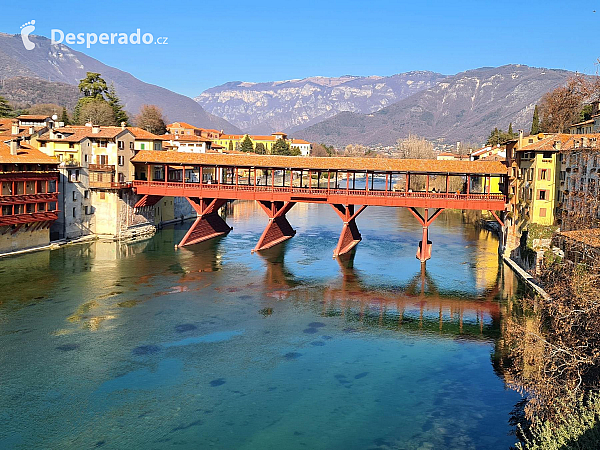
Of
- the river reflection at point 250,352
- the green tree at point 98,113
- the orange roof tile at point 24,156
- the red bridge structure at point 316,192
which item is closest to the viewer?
the river reflection at point 250,352

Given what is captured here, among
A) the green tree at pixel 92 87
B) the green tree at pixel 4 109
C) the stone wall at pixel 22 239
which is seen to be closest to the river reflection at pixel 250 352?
the stone wall at pixel 22 239

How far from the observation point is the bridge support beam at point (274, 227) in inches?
2281

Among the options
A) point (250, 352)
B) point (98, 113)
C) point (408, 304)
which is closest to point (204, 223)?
point (408, 304)

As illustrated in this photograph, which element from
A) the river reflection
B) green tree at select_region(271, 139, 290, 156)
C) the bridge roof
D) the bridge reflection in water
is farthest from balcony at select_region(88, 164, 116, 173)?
green tree at select_region(271, 139, 290, 156)

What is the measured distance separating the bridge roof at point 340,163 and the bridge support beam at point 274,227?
409 cm

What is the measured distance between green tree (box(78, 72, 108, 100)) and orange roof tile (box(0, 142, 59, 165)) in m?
50.4

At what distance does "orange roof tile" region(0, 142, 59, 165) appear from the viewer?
49.0 metres

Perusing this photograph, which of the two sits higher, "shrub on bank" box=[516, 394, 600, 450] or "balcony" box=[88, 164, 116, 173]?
"balcony" box=[88, 164, 116, 173]

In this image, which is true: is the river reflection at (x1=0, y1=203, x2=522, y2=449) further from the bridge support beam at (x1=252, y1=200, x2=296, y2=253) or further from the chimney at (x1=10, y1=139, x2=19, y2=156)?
the chimney at (x1=10, y1=139, x2=19, y2=156)

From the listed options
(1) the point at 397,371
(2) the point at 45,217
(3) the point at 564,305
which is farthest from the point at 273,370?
(2) the point at 45,217

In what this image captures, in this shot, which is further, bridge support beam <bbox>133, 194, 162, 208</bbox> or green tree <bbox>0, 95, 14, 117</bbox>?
green tree <bbox>0, 95, 14, 117</bbox>

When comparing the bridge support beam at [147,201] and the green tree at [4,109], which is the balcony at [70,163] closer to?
the bridge support beam at [147,201]

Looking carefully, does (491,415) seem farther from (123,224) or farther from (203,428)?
(123,224)

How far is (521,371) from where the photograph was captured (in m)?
25.8
